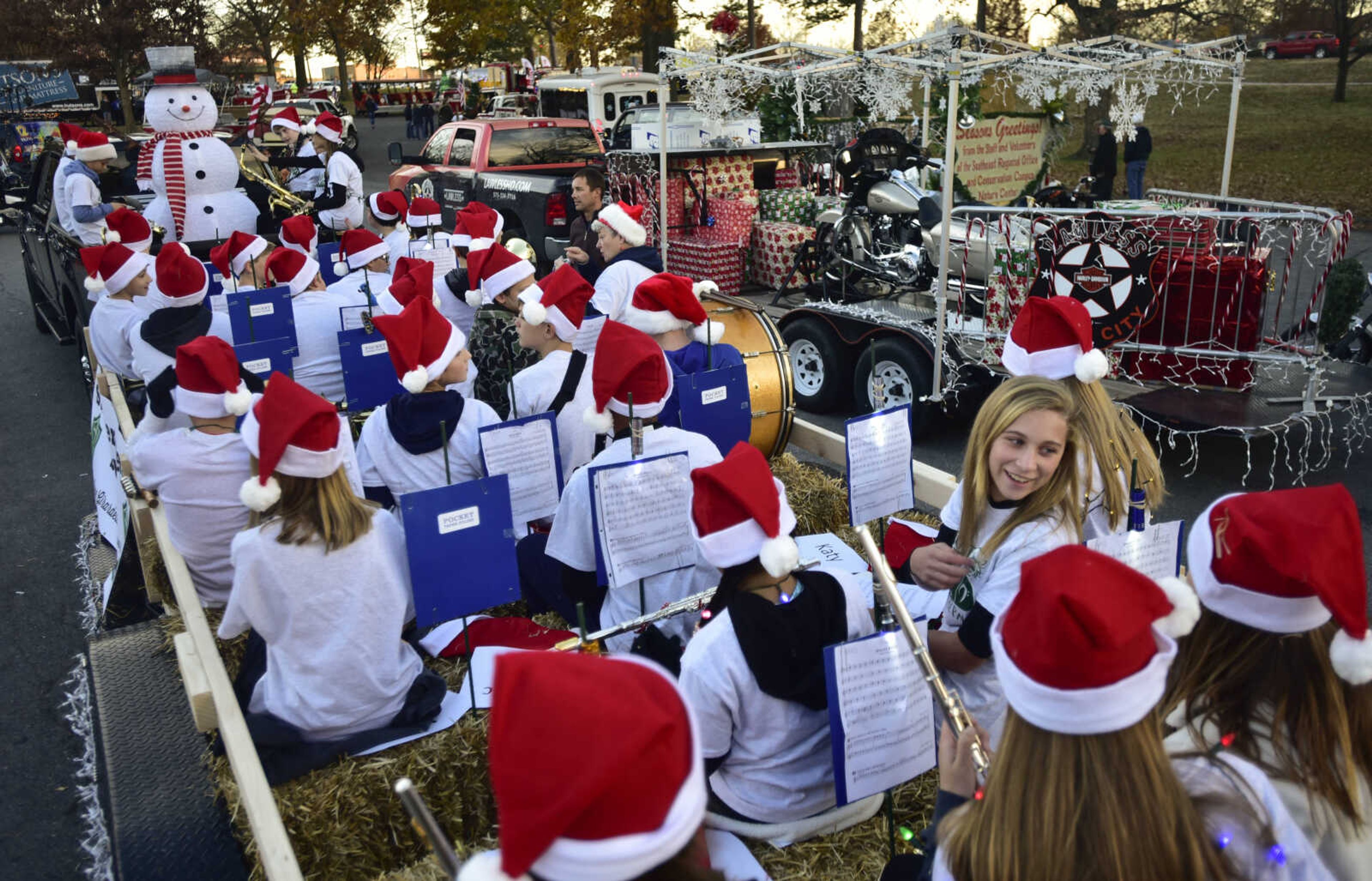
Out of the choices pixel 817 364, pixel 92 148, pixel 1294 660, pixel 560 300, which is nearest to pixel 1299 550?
pixel 1294 660

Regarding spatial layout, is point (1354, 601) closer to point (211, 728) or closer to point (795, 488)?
point (211, 728)

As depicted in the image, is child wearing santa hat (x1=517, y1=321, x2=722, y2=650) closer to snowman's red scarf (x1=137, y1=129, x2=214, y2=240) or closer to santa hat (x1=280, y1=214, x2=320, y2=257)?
santa hat (x1=280, y1=214, x2=320, y2=257)

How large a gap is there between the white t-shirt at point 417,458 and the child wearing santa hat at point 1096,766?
3052 mm

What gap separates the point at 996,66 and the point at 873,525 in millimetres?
4592

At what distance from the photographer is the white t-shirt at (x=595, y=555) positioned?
3812mm

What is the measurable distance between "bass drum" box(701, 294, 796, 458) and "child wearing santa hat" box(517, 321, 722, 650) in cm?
194

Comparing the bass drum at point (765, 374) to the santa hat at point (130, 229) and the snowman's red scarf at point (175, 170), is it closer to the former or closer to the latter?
the santa hat at point (130, 229)

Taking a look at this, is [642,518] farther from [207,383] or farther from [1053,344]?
[207,383]

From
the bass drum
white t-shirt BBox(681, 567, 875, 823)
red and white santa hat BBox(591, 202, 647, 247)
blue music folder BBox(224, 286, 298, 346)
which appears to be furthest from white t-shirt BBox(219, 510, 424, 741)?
red and white santa hat BBox(591, 202, 647, 247)

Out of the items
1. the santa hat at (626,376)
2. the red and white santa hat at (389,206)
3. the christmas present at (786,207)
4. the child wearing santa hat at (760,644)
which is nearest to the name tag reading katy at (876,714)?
the child wearing santa hat at (760,644)

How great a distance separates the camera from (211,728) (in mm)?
3301

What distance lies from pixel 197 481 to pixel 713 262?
7.82m

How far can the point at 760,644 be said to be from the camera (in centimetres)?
245

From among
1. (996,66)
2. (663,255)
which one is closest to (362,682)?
(996,66)
